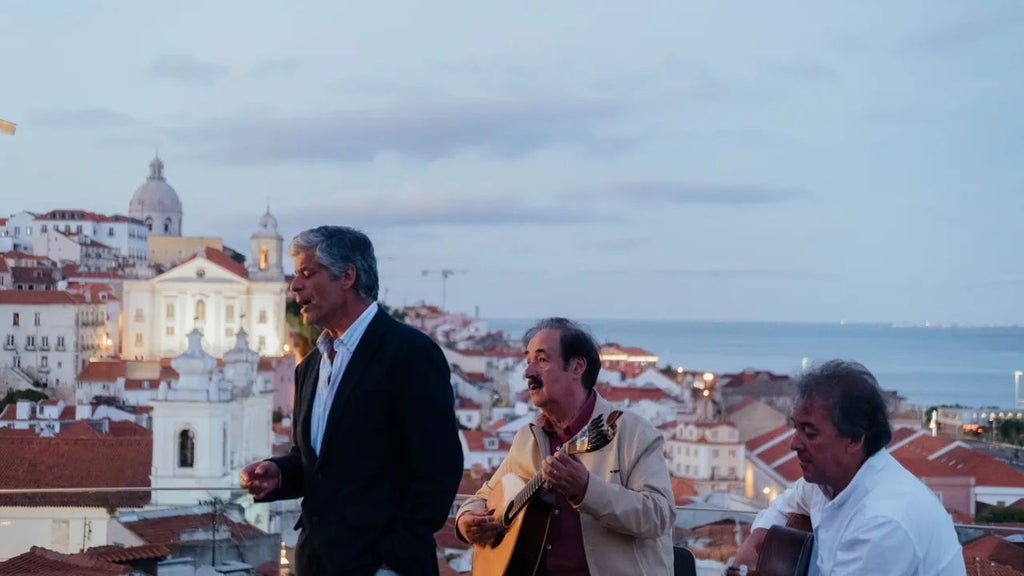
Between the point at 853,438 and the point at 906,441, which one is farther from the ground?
the point at 853,438

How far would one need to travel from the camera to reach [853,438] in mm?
2336

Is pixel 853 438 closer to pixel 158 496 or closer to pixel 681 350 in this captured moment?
pixel 158 496

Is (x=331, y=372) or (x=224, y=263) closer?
(x=331, y=372)

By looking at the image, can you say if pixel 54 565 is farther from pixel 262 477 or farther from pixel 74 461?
pixel 74 461

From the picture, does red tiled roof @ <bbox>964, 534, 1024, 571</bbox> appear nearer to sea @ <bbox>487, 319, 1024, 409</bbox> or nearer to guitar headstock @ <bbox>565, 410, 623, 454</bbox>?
guitar headstock @ <bbox>565, 410, 623, 454</bbox>

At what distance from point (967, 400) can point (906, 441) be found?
47308 millimetres

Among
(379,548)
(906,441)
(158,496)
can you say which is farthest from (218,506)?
(906,441)

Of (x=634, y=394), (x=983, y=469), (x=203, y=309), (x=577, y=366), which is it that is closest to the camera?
(x=577, y=366)

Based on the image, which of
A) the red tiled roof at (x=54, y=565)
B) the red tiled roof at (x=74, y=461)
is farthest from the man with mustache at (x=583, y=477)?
the red tiled roof at (x=74, y=461)

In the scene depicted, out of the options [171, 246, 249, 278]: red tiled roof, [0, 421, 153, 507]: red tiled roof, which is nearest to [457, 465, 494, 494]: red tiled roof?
[0, 421, 153, 507]: red tiled roof

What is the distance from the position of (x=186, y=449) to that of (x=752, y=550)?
67.0 feet

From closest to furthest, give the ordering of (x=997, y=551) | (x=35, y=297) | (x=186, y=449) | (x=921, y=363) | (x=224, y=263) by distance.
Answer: (x=997, y=551), (x=186, y=449), (x=35, y=297), (x=224, y=263), (x=921, y=363)

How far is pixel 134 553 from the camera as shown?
4133 millimetres

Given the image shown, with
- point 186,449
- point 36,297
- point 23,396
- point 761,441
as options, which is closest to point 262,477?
point 186,449
